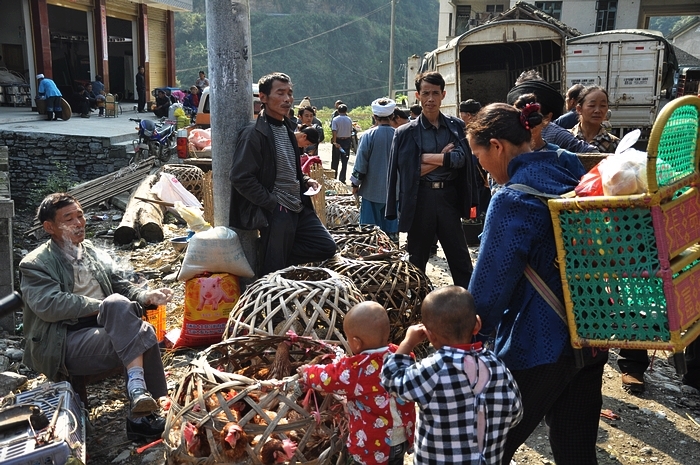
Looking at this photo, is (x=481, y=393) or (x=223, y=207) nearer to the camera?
(x=481, y=393)

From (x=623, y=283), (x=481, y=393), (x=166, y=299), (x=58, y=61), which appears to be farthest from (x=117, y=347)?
(x=58, y=61)

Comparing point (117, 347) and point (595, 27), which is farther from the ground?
point (595, 27)

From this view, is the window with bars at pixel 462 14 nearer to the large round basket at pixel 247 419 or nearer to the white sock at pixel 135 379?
the white sock at pixel 135 379

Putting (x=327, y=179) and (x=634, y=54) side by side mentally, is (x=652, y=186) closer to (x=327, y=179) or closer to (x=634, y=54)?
(x=327, y=179)

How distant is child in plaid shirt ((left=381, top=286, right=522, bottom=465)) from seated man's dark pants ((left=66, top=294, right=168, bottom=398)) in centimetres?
176

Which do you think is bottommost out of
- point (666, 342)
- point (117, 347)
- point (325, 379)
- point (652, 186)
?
point (117, 347)

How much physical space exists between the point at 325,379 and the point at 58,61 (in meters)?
26.3

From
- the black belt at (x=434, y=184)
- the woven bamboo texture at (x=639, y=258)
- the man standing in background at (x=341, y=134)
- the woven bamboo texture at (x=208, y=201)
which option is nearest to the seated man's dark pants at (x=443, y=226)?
the black belt at (x=434, y=184)

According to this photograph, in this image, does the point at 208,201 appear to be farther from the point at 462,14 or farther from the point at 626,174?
the point at 462,14

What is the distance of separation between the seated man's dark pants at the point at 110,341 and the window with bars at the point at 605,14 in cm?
2588

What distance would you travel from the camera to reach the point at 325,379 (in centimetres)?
235

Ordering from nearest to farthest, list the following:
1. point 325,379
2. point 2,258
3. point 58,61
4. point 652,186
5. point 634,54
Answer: point 652,186
point 325,379
point 2,258
point 634,54
point 58,61

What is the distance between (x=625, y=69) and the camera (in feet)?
50.8

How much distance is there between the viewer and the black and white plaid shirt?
2.01m
